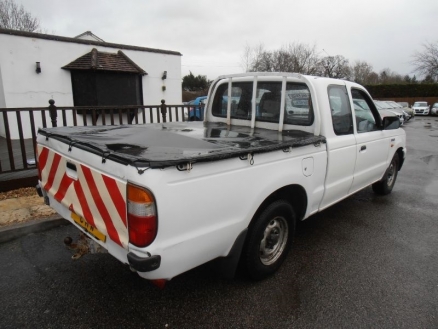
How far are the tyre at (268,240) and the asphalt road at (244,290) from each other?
0.16 m

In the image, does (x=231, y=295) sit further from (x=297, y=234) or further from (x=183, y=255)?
(x=297, y=234)

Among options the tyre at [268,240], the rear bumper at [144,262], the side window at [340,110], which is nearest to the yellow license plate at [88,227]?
the rear bumper at [144,262]

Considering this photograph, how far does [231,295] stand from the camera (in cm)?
262

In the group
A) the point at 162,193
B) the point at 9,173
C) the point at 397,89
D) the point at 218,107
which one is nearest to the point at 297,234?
the point at 218,107

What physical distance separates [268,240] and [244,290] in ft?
1.67

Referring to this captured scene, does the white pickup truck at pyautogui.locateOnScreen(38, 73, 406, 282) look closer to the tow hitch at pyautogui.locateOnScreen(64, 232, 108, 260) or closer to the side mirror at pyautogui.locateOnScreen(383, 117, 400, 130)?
the tow hitch at pyautogui.locateOnScreen(64, 232, 108, 260)

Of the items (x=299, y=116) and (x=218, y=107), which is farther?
(x=218, y=107)

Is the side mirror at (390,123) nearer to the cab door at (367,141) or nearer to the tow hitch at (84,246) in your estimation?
the cab door at (367,141)

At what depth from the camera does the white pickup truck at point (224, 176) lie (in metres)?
1.86

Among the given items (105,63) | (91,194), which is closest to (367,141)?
(91,194)

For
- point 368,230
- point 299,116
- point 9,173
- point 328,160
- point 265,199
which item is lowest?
point 368,230

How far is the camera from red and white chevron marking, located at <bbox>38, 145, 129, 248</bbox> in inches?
77.4

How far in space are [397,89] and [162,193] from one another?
43.0m

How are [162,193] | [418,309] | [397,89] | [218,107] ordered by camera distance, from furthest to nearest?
[397,89], [218,107], [418,309], [162,193]
